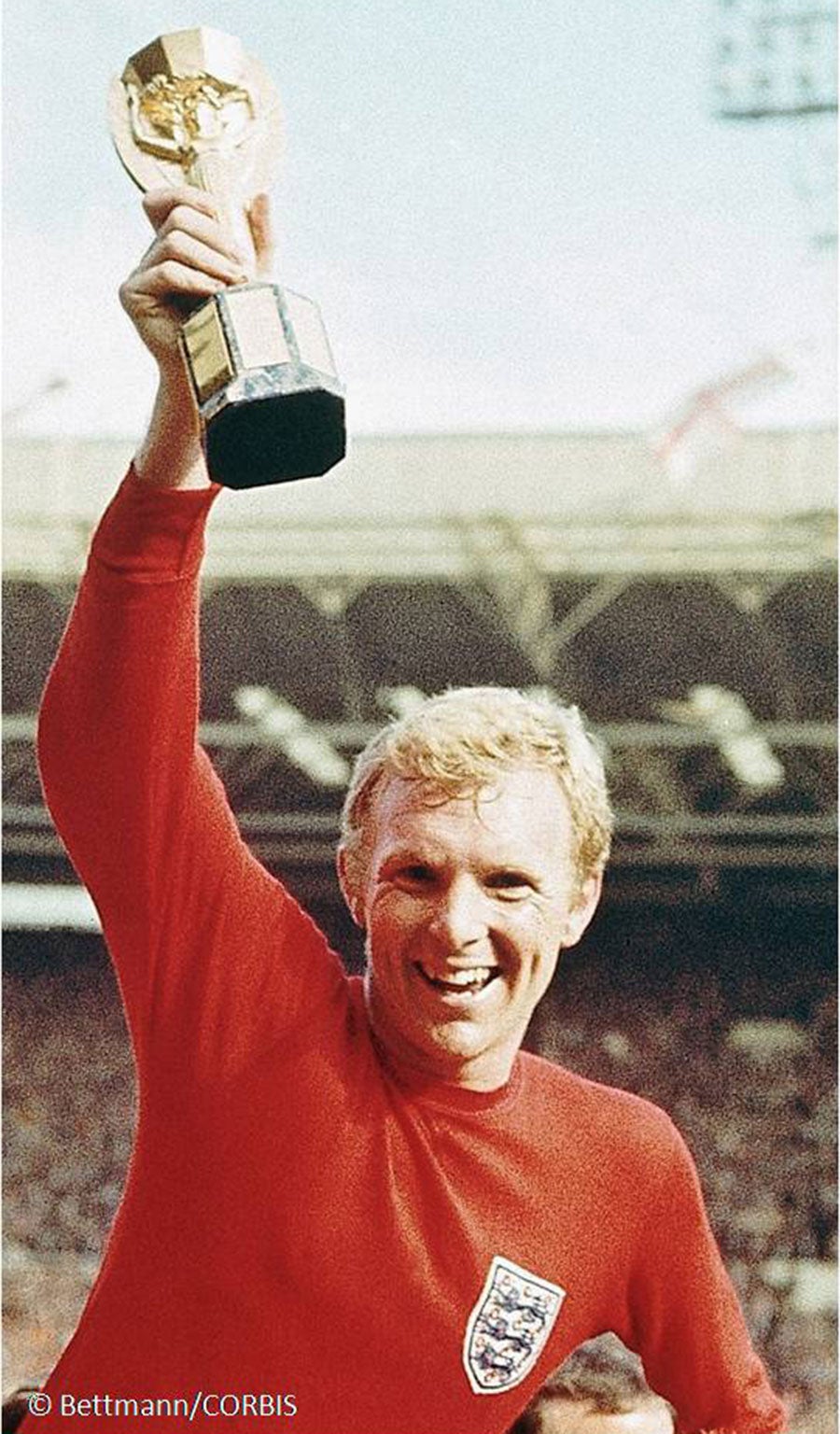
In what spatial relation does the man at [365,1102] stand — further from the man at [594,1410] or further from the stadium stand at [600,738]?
the stadium stand at [600,738]

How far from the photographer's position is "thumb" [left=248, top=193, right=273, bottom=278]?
0.93m

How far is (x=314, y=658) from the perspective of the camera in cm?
471

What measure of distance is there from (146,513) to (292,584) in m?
3.44

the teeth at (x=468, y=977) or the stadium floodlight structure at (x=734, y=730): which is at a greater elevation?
the teeth at (x=468, y=977)

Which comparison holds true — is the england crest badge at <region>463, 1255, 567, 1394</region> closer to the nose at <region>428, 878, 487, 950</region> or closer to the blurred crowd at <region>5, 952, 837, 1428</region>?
the nose at <region>428, 878, 487, 950</region>

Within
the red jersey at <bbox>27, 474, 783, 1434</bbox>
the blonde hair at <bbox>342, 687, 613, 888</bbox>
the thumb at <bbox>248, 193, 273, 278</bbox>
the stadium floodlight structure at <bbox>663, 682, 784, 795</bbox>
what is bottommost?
the stadium floodlight structure at <bbox>663, 682, 784, 795</bbox>

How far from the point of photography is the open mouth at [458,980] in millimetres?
1062

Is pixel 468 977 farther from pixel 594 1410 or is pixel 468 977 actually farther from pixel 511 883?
pixel 594 1410

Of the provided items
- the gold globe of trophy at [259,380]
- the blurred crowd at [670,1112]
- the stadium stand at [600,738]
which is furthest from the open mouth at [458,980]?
the blurred crowd at [670,1112]

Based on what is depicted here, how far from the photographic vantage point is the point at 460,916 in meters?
1.06

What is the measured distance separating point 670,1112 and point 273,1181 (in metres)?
5.34

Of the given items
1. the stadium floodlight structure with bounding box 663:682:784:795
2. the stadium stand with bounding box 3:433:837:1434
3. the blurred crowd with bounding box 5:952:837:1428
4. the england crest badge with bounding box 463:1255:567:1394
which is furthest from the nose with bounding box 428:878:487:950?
the blurred crowd with bounding box 5:952:837:1428

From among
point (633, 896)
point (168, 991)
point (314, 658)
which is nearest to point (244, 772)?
point (314, 658)

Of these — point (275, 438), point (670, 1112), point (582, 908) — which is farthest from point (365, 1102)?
point (670, 1112)
